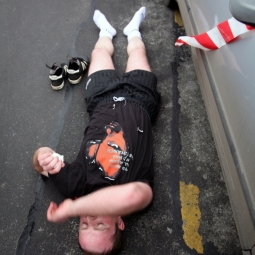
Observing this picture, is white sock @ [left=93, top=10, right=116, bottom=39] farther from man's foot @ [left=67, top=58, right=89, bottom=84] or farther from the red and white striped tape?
the red and white striped tape

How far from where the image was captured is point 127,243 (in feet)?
6.91

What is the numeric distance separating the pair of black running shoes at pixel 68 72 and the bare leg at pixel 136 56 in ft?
1.70

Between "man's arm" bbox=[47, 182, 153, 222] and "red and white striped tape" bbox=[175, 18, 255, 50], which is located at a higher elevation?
"red and white striped tape" bbox=[175, 18, 255, 50]

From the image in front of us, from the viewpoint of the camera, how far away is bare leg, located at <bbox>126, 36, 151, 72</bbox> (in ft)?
8.86

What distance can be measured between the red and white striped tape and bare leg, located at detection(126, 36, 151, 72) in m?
0.60

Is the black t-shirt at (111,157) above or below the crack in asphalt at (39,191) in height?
above

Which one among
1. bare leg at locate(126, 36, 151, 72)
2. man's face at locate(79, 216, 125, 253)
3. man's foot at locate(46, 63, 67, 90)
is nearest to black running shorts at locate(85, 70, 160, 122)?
bare leg at locate(126, 36, 151, 72)

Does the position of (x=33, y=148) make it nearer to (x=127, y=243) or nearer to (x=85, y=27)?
(x=127, y=243)

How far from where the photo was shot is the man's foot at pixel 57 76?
9.29 feet

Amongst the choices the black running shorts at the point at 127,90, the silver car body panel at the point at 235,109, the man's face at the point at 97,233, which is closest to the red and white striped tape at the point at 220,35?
the silver car body panel at the point at 235,109

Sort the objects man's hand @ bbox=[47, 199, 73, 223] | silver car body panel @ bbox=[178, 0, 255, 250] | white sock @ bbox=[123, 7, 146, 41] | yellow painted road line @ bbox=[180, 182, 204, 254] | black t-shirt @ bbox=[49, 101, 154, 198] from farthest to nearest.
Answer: white sock @ bbox=[123, 7, 146, 41], yellow painted road line @ bbox=[180, 182, 204, 254], black t-shirt @ bbox=[49, 101, 154, 198], man's hand @ bbox=[47, 199, 73, 223], silver car body panel @ bbox=[178, 0, 255, 250]

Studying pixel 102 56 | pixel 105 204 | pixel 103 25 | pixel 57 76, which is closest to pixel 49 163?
pixel 105 204

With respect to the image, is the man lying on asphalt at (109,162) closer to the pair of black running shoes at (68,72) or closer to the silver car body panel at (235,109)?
the pair of black running shoes at (68,72)

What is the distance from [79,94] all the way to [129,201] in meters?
1.53
